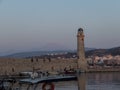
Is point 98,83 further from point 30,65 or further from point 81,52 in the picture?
point 81,52

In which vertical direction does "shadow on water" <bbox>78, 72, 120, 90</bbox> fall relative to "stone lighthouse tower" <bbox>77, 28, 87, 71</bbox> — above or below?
below

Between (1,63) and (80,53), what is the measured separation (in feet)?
53.9

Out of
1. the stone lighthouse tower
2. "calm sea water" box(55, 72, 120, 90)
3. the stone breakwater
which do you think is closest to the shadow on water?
"calm sea water" box(55, 72, 120, 90)

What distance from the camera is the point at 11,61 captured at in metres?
75.9

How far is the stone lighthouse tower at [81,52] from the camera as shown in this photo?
84062mm

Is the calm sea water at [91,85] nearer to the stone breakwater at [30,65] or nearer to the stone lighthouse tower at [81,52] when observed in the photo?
the stone breakwater at [30,65]

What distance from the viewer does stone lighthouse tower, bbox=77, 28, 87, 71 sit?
276ft

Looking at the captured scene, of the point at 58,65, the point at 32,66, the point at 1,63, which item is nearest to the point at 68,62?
the point at 58,65

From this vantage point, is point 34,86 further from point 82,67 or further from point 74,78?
point 82,67

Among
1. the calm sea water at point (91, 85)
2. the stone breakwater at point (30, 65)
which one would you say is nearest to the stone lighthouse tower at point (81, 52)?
the stone breakwater at point (30, 65)

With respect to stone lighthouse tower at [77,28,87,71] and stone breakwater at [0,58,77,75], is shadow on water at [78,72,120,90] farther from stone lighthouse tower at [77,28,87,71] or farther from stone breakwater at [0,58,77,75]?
stone lighthouse tower at [77,28,87,71]

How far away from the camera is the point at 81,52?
285 ft

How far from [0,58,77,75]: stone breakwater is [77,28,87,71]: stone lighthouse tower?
3.22ft

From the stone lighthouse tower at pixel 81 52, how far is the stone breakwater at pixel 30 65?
983 mm
